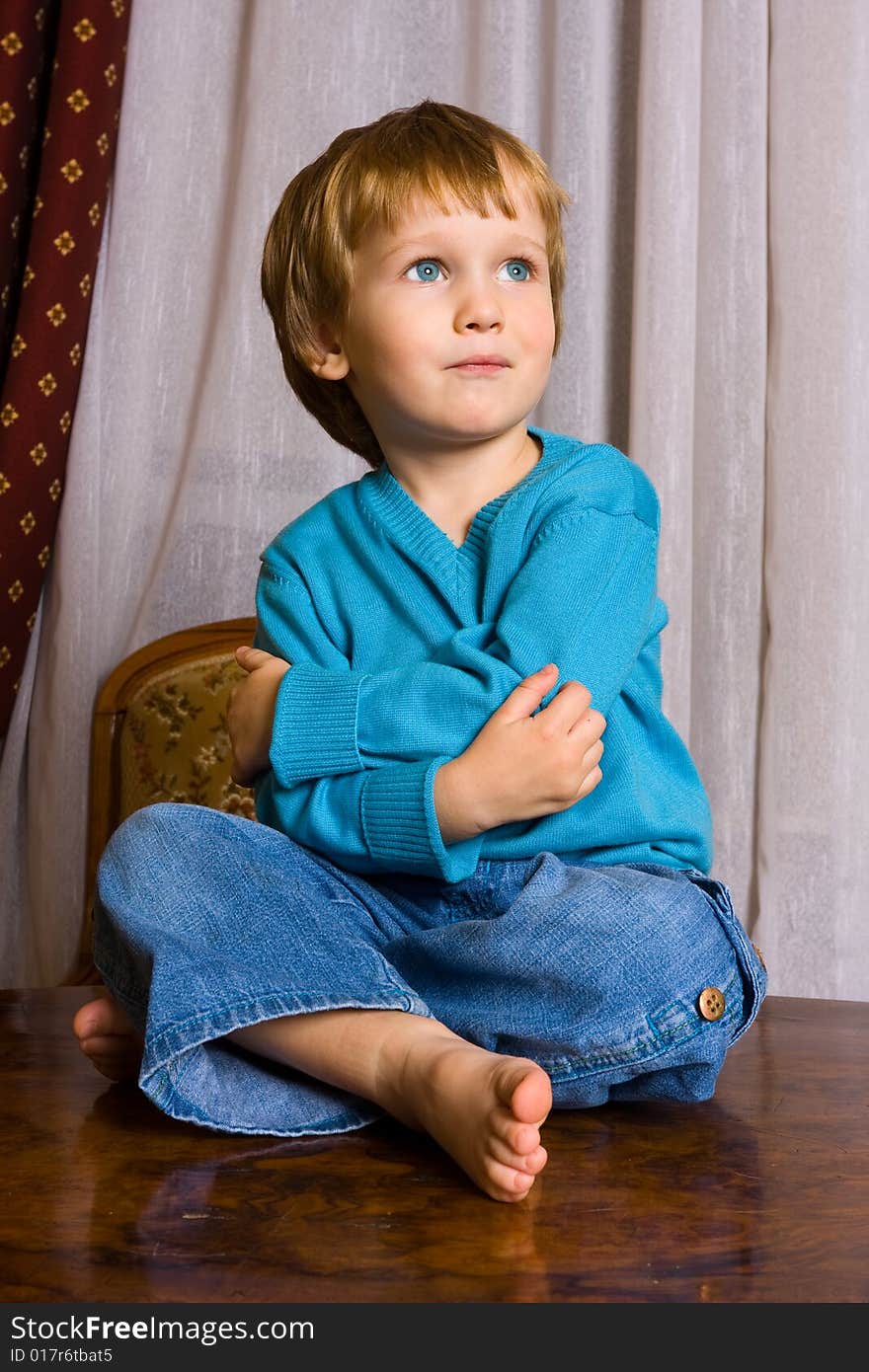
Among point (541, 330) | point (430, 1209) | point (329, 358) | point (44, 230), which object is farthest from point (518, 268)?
point (44, 230)

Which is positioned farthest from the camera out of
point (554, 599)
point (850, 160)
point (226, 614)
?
point (226, 614)

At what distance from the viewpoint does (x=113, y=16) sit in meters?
1.92

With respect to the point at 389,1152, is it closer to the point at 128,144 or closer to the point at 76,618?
the point at 76,618

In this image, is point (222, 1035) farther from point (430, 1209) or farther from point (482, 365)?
point (482, 365)


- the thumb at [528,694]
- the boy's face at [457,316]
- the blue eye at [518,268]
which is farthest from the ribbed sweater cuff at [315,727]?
the blue eye at [518,268]

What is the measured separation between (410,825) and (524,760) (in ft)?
0.28

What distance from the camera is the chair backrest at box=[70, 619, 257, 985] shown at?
1825 mm

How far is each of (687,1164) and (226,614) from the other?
1.29 meters

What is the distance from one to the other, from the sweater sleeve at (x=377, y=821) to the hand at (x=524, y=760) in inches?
1.1

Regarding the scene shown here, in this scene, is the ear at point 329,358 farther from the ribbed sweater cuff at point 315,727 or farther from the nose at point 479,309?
the ribbed sweater cuff at point 315,727

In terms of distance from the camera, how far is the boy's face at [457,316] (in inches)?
42.1

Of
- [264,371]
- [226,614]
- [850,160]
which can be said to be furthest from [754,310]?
[226,614]

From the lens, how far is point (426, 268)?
1.09 metres

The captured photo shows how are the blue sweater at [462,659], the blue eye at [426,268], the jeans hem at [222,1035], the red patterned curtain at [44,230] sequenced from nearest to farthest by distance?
the jeans hem at [222,1035] → the blue sweater at [462,659] → the blue eye at [426,268] → the red patterned curtain at [44,230]
